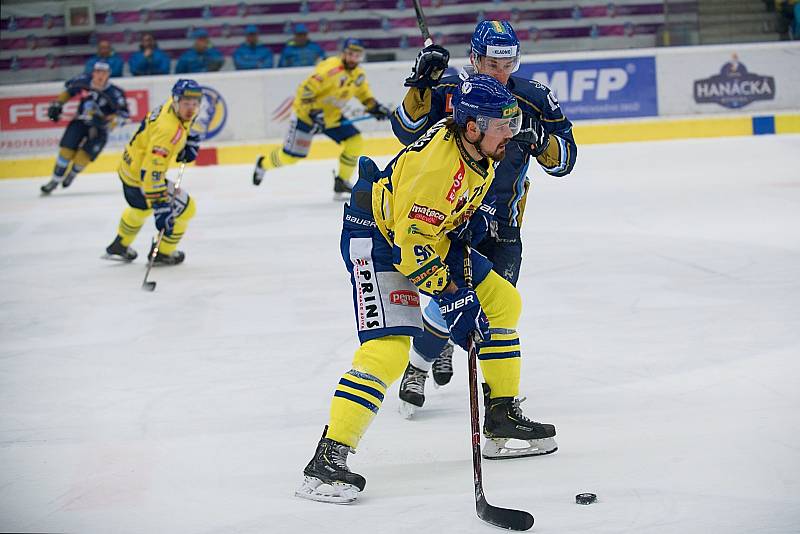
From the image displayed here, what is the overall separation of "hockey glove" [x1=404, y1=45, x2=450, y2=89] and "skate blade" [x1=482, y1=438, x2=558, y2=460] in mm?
1236

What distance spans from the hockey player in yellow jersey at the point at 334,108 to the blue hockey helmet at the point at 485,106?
21.8 feet

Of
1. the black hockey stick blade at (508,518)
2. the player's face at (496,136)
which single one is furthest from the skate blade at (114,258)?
the black hockey stick blade at (508,518)

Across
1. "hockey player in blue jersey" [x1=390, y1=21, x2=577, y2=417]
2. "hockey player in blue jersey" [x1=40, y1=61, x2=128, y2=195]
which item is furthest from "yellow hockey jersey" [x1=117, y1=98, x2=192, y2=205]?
"hockey player in blue jersey" [x1=40, y1=61, x2=128, y2=195]

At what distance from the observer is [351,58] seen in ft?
32.0

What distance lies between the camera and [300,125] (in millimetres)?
9969

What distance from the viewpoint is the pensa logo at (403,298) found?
333 cm

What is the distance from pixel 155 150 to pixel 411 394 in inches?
136

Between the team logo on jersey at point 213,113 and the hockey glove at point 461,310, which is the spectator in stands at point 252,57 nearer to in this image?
the team logo on jersey at point 213,113

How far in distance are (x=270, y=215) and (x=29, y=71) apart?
5905mm

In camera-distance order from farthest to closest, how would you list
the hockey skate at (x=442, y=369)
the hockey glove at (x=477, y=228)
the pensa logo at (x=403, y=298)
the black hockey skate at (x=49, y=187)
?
the black hockey skate at (x=49, y=187)
the hockey skate at (x=442, y=369)
the hockey glove at (x=477, y=228)
the pensa logo at (x=403, y=298)

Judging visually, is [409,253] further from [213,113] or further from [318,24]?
[318,24]

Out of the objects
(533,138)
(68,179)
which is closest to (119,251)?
(68,179)

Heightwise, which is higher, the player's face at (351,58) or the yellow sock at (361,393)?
the player's face at (351,58)

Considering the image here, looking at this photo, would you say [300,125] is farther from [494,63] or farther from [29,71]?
[494,63]
